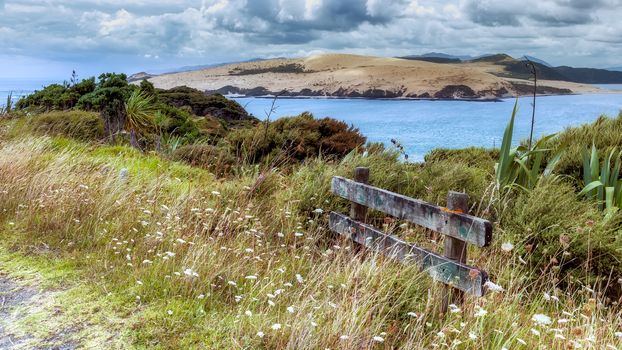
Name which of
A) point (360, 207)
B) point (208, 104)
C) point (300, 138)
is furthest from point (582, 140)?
point (208, 104)

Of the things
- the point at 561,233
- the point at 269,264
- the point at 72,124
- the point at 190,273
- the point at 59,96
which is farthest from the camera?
the point at 59,96

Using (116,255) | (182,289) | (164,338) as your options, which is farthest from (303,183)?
(164,338)

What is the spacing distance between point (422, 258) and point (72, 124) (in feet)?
41.9

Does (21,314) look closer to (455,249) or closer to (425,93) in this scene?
(455,249)

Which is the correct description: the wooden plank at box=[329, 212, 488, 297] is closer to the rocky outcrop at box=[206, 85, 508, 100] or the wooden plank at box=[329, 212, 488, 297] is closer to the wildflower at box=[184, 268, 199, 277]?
the wildflower at box=[184, 268, 199, 277]

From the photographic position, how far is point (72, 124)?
1552 centimetres

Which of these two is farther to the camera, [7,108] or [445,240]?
[7,108]

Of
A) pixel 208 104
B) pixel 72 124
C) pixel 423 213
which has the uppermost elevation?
pixel 72 124

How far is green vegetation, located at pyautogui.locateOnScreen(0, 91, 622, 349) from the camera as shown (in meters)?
4.26

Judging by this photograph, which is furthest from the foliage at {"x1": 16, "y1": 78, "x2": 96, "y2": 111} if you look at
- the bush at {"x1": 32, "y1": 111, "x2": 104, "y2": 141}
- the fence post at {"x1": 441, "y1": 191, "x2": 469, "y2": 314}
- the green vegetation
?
the fence post at {"x1": 441, "y1": 191, "x2": 469, "y2": 314}

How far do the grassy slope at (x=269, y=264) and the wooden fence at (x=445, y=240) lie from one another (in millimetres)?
154

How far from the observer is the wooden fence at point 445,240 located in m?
4.79

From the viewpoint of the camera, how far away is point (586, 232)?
21.8 ft

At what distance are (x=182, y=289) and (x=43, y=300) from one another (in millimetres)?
1242
